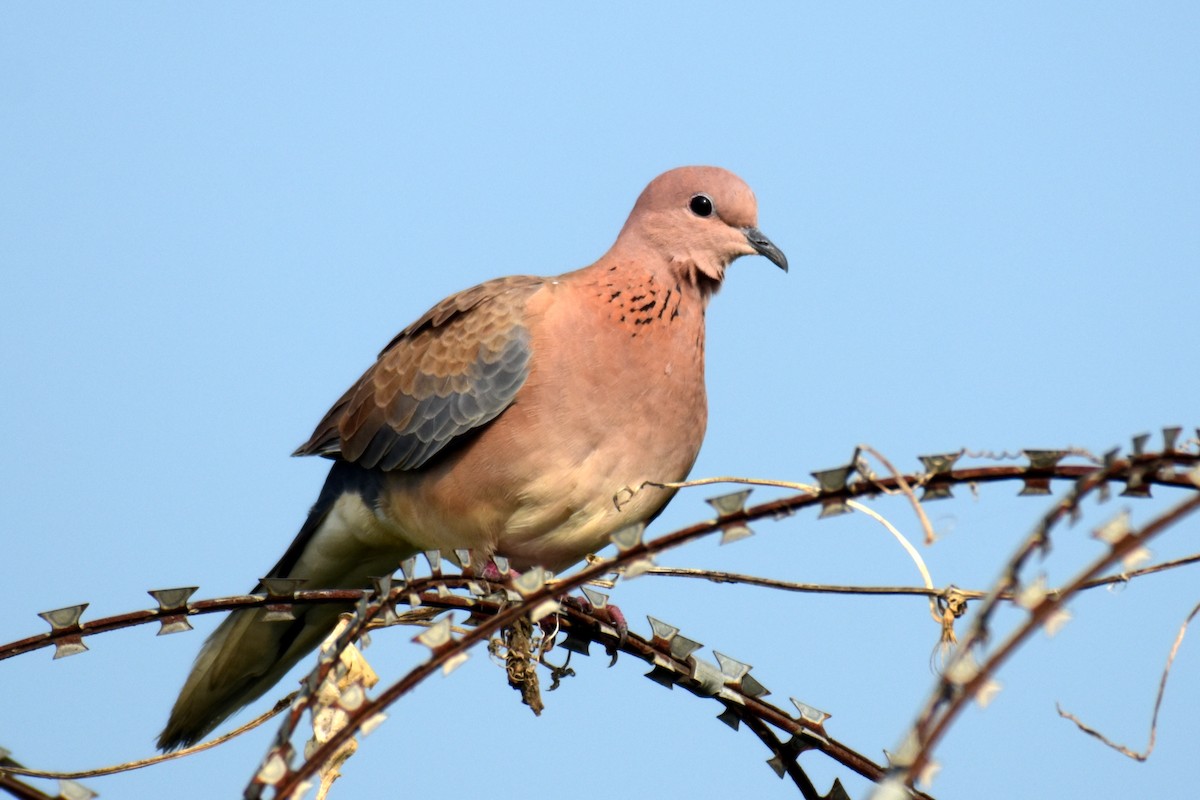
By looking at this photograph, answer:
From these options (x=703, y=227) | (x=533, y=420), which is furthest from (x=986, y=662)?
(x=703, y=227)

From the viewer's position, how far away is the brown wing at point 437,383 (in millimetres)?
3879

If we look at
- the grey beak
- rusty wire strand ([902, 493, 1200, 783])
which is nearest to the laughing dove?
the grey beak

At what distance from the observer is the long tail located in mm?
3672

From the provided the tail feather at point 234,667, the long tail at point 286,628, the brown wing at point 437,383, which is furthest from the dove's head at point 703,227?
the tail feather at point 234,667

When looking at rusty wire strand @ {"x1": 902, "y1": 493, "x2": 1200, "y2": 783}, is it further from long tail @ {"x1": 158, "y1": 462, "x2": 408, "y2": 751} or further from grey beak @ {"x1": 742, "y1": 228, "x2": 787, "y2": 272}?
grey beak @ {"x1": 742, "y1": 228, "x2": 787, "y2": 272}

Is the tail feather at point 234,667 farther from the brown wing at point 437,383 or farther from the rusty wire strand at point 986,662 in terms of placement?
the rusty wire strand at point 986,662

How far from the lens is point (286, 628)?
388cm

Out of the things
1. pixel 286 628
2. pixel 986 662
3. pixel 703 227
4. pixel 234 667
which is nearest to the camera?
pixel 986 662

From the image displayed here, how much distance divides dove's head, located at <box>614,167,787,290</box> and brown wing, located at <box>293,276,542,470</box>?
39cm

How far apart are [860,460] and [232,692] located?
267 cm

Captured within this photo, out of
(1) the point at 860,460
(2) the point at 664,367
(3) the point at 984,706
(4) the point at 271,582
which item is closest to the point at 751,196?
(2) the point at 664,367

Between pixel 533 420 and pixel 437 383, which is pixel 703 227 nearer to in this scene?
pixel 533 420

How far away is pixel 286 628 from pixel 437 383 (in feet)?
2.67

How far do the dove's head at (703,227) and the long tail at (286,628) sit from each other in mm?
Answer: 1102
